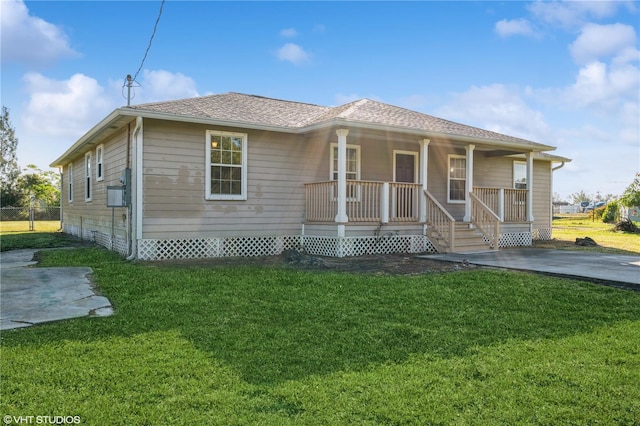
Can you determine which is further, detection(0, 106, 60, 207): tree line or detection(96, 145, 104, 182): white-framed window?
detection(0, 106, 60, 207): tree line

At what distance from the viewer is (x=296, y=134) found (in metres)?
11.4

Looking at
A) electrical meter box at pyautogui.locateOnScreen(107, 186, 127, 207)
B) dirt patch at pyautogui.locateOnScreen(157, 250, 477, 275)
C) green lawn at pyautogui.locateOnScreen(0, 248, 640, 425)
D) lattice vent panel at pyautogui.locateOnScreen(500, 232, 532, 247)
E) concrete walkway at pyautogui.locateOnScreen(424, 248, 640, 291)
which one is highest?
electrical meter box at pyautogui.locateOnScreen(107, 186, 127, 207)

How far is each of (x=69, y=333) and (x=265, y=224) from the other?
22.2 feet

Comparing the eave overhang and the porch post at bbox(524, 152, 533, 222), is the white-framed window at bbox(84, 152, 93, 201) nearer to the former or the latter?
the eave overhang

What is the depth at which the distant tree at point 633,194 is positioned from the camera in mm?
23250

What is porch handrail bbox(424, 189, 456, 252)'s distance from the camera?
10.9m

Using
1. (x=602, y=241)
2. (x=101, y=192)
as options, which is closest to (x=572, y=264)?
(x=602, y=241)

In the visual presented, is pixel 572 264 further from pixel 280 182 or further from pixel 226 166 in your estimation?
pixel 226 166

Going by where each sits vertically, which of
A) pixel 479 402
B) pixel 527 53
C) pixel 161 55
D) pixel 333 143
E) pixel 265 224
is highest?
pixel 527 53

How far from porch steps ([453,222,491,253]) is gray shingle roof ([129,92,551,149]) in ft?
8.59

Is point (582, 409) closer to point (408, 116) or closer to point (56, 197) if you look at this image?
point (408, 116)

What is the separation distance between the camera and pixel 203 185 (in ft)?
33.7

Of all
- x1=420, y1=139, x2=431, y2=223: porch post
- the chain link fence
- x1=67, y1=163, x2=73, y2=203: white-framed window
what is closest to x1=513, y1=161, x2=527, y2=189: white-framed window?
x1=420, y1=139, x2=431, y2=223: porch post

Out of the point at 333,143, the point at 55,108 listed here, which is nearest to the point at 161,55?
the point at 333,143
